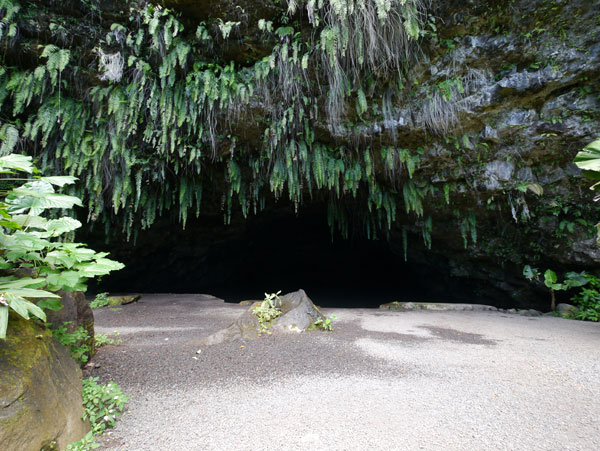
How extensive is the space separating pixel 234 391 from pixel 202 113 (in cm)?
567

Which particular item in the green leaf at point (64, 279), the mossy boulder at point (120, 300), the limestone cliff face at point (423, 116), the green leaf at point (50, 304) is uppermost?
the limestone cliff face at point (423, 116)

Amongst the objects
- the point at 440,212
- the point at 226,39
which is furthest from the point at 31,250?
the point at 440,212

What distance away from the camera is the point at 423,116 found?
617 cm

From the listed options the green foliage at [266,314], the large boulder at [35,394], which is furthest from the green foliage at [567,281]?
the large boulder at [35,394]

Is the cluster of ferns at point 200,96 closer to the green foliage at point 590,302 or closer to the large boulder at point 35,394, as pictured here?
the green foliage at point 590,302

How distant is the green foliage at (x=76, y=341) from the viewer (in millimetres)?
2352

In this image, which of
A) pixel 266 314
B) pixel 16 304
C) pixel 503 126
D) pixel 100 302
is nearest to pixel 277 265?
pixel 100 302

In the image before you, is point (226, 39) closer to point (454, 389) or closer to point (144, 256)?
point (454, 389)

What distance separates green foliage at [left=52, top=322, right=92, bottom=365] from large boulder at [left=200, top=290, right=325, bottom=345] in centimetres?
119

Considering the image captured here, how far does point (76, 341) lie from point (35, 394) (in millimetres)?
1091

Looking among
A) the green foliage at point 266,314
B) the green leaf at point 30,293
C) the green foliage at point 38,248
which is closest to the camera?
the green leaf at point 30,293

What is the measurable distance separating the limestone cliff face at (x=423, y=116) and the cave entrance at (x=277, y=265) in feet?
11.4

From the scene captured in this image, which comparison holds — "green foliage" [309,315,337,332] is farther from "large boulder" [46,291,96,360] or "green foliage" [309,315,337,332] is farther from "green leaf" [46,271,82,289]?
"green leaf" [46,271,82,289]

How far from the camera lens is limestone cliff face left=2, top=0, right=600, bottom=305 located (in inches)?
215
